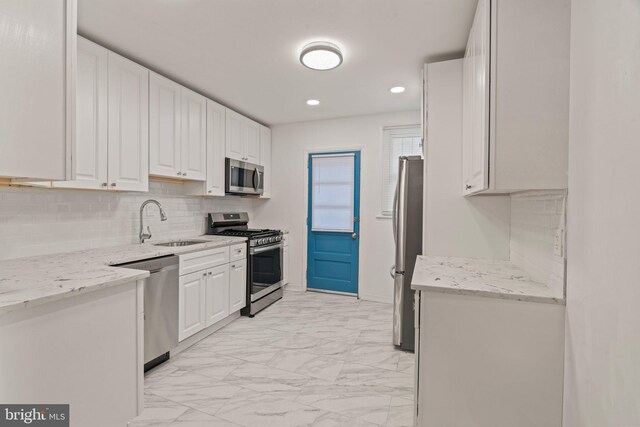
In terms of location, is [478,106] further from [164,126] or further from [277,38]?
[164,126]

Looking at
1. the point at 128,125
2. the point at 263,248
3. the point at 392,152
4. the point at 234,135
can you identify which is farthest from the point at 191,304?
the point at 392,152

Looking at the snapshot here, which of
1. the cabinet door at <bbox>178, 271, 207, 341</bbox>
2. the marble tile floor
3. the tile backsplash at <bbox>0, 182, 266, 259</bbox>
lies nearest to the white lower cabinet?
the cabinet door at <bbox>178, 271, 207, 341</bbox>

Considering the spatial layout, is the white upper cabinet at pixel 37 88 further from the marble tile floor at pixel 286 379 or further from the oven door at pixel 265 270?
the oven door at pixel 265 270

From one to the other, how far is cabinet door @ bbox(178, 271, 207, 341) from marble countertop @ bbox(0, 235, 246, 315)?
42cm

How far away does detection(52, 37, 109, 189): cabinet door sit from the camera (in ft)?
6.89

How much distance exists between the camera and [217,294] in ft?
10.00

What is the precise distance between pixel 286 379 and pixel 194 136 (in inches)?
97.6

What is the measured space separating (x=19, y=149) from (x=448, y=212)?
8.04 ft

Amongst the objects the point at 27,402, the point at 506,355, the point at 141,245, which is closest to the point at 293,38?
the point at 141,245

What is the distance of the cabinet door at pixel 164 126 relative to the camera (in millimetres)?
2684

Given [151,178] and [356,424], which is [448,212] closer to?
[356,424]

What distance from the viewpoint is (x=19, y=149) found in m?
1.15

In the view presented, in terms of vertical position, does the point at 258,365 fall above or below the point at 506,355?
below

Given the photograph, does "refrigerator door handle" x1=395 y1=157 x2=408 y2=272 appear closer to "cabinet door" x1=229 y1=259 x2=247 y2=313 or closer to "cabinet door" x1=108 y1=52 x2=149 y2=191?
"cabinet door" x1=229 y1=259 x2=247 y2=313
